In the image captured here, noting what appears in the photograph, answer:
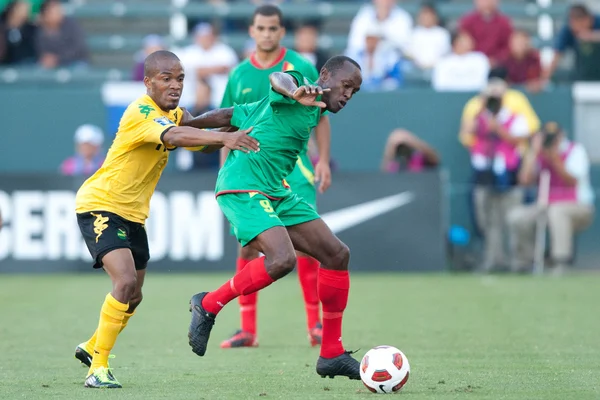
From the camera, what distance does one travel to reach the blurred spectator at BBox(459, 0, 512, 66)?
17.4m

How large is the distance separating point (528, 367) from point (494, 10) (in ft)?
36.2

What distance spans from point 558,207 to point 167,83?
969cm

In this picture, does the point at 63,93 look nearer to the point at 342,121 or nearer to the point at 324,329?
the point at 342,121

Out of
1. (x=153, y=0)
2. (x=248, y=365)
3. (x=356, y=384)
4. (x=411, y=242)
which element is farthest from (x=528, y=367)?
(x=153, y=0)

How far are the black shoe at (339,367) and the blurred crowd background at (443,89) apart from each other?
28.9 feet

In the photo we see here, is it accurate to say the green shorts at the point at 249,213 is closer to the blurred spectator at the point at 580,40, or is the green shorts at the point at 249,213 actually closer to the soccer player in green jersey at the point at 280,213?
the soccer player in green jersey at the point at 280,213

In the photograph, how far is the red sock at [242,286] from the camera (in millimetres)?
6914

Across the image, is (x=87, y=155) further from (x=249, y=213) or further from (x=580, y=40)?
(x=249, y=213)

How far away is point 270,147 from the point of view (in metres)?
6.98

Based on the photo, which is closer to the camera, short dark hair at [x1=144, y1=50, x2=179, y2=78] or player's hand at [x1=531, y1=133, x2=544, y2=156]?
short dark hair at [x1=144, y1=50, x2=179, y2=78]

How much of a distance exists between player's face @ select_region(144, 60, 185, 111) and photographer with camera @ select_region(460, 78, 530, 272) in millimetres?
9436

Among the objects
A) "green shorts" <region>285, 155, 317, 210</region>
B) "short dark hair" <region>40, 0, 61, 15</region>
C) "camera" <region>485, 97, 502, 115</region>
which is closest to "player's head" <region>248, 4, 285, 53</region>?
"green shorts" <region>285, 155, 317, 210</region>

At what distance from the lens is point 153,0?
21.3 meters

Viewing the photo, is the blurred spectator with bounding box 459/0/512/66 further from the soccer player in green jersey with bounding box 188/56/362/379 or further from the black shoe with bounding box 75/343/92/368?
the black shoe with bounding box 75/343/92/368
